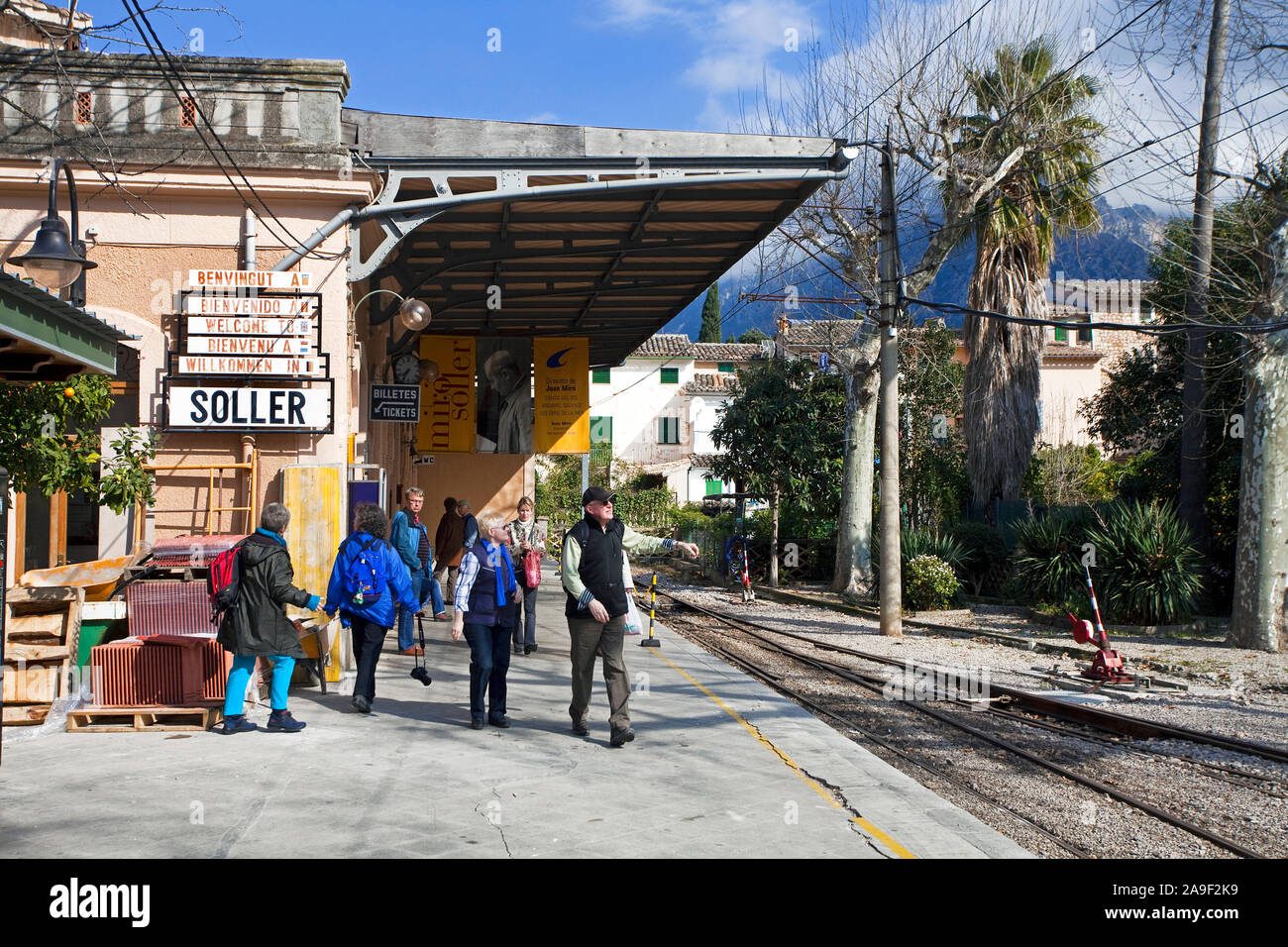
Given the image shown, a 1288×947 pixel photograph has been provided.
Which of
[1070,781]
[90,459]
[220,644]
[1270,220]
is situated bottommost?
[1070,781]

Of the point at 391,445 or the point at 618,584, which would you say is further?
the point at 391,445

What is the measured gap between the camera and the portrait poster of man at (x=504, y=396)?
23.3m

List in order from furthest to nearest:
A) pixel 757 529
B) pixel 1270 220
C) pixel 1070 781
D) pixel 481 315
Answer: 1. pixel 757 529
2. pixel 481 315
3. pixel 1270 220
4. pixel 1070 781

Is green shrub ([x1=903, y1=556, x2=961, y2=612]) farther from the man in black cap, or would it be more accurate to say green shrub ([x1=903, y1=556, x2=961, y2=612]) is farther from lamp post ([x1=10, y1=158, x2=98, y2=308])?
lamp post ([x1=10, y1=158, x2=98, y2=308])

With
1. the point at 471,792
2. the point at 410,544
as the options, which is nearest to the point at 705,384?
the point at 410,544

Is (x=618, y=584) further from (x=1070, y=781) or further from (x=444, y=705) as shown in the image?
(x=1070, y=781)

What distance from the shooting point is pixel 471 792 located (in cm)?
665

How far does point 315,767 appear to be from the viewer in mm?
7098

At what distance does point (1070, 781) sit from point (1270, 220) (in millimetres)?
11830

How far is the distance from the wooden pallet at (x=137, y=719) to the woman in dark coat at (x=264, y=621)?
0.27 metres

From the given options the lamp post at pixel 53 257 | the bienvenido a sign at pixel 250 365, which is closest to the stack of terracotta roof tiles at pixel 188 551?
the bienvenido a sign at pixel 250 365

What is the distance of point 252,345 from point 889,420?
9.90 meters

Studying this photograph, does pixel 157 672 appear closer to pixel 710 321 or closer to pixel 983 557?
pixel 983 557
